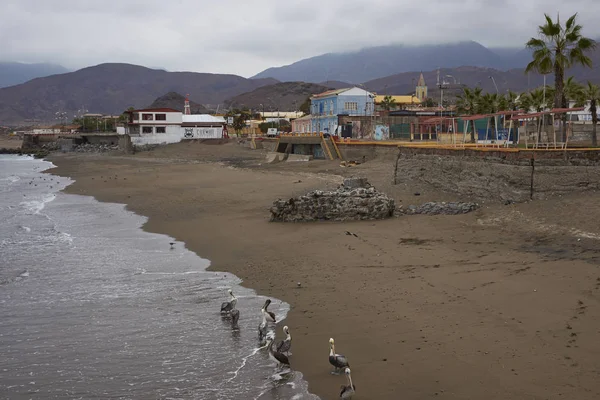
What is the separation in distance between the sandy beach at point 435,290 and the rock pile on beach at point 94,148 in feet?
264

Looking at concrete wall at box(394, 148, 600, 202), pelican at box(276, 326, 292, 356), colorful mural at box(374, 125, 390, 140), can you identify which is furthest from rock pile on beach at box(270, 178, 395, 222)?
colorful mural at box(374, 125, 390, 140)

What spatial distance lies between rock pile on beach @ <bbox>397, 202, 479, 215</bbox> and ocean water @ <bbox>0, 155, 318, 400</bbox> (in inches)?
374

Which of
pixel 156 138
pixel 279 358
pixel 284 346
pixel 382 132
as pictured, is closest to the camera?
pixel 279 358

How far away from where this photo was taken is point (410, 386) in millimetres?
9695

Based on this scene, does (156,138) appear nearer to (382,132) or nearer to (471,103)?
(382,132)

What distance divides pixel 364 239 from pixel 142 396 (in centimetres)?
1175

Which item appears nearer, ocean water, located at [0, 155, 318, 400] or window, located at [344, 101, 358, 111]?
ocean water, located at [0, 155, 318, 400]

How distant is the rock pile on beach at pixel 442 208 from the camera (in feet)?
81.3

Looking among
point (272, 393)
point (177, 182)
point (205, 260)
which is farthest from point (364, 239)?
point (177, 182)

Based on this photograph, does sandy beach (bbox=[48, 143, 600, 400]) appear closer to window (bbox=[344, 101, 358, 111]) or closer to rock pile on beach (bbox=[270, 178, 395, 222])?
rock pile on beach (bbox=[270, 178, 395, 222])

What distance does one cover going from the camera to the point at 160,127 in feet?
333

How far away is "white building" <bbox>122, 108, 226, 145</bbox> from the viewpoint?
330 ft

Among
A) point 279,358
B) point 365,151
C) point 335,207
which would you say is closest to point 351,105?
point 365,151

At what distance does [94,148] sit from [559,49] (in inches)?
3603
